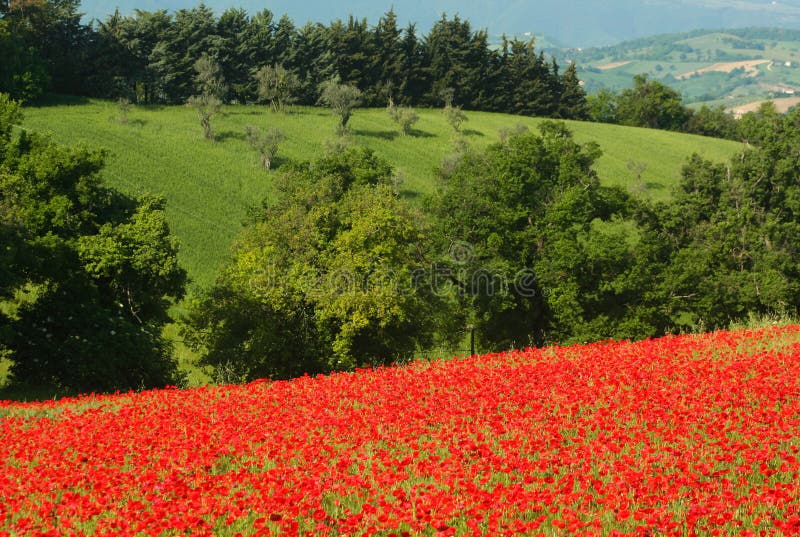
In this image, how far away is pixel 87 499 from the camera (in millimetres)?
9359

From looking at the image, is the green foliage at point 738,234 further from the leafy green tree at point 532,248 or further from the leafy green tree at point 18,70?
the leafy green tree at point 18,70

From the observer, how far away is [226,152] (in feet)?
275

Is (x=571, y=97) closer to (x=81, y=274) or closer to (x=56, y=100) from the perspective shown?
(x=56, y=100)

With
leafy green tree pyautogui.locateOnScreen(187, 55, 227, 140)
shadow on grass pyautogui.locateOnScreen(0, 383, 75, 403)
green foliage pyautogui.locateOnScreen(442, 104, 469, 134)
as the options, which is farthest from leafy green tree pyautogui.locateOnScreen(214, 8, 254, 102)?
shadow on grass pyautogui.locateOnScreen(0, 383, 75, 403)

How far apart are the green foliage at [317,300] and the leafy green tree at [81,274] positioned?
9.74 feet

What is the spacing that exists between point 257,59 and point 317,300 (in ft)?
297

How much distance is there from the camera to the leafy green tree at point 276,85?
107 m

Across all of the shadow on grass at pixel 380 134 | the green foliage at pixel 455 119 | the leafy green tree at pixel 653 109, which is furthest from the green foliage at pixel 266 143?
the leafy green tree at pixel 653 109

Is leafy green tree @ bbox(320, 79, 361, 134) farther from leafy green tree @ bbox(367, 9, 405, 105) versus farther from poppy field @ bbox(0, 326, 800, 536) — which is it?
poppy field @ bbox(0, 326, 800, 536)

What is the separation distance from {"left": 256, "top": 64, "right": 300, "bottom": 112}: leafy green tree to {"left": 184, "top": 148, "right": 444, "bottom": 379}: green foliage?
241 feet

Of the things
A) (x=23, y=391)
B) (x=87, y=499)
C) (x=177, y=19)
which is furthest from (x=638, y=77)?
(x=87, y=499)

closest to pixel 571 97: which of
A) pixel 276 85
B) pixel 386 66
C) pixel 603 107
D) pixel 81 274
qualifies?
pixel 603 107

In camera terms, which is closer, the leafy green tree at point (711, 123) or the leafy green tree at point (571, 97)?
the leafy green tree at point (571, 97)

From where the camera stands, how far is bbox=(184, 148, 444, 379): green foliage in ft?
109
